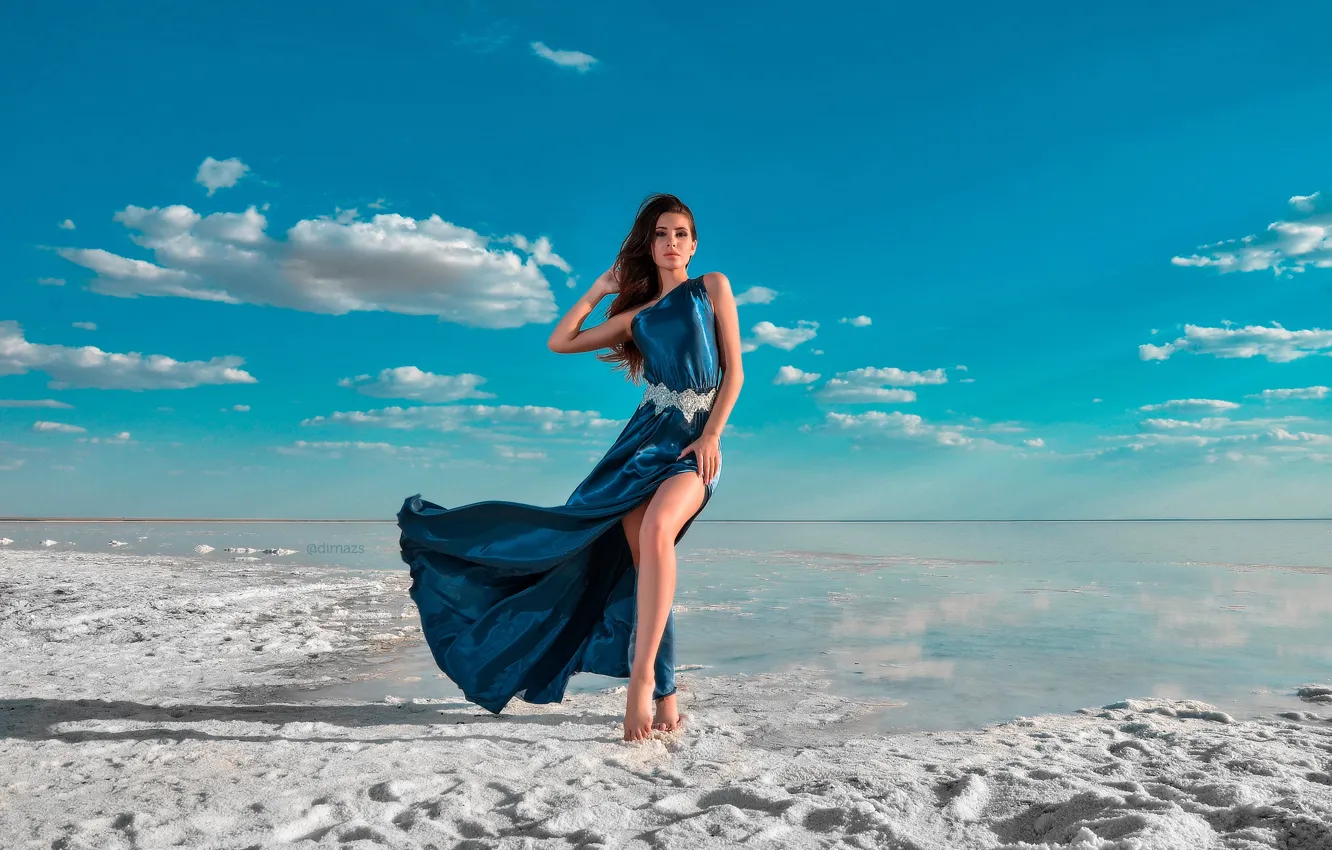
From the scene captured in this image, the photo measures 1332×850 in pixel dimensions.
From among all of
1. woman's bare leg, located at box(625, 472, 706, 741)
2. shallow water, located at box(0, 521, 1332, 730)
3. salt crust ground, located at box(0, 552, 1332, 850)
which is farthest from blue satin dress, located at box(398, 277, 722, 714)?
shallow water, located at box(0, 521, 1332, 730)

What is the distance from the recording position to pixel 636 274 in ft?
13.4

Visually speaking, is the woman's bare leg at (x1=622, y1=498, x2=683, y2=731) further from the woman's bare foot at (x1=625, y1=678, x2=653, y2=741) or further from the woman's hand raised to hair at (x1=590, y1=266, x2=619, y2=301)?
the woman's hand raised to hair at (x1=590, y1=266, x2=619, y2=301)

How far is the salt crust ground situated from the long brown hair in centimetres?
165

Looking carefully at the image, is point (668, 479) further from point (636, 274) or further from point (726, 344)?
point (636, 274)

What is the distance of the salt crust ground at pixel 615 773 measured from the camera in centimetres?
213

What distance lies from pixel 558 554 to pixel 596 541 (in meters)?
0.28

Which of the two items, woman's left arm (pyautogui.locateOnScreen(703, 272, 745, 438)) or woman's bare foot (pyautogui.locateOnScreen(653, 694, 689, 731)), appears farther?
woman's left arm (pyautogui.locateOnScreen(703, 272, 745, 438))

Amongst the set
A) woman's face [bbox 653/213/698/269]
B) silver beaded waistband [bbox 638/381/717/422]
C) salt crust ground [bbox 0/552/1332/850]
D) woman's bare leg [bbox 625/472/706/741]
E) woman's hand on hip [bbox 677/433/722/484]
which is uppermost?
woman's face [bbox 653/213/698/269]

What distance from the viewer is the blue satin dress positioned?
3611 mm

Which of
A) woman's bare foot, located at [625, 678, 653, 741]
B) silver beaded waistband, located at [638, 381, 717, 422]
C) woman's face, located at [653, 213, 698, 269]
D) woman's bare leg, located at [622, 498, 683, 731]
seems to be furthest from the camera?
woman's face, located at [653, 213, 698, 269]

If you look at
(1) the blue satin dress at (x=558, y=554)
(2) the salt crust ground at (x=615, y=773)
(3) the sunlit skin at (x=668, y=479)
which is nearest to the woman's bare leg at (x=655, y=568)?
(3) the sunlit skin at (x=668, y=479)

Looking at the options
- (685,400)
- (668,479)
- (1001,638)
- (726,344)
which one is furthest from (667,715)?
(1001,638)

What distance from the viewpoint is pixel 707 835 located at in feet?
6.91

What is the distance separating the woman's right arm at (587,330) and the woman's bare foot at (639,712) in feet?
5.15
